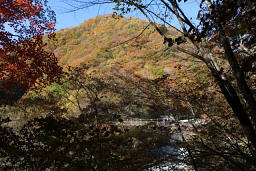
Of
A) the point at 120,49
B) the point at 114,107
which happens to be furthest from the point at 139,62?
the point at 114,107

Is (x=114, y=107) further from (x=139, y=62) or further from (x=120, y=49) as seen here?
(x=120, y=49)

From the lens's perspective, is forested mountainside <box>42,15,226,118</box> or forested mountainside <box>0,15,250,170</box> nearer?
forested mountainside <box>0,15,250,170</box>

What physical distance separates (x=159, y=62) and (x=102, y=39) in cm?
1693

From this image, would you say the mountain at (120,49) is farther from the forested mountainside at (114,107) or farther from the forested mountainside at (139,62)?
the forested mountainside at (114,107)

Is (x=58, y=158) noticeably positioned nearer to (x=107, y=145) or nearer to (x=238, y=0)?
(x=107, y=145)

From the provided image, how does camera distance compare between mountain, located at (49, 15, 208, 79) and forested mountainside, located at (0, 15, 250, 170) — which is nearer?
forested mountainside, located at (0, 15, 250, 170)

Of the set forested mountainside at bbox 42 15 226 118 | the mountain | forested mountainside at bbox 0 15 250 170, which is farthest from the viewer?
the mountain

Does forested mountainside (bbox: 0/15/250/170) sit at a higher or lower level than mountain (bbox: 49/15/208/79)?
lower

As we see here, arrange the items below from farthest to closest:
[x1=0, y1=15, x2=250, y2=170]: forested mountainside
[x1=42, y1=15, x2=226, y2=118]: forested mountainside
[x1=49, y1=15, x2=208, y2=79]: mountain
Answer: [x1=49, y1=15, x2=208, y2=79]: mountain < [x1=42, y1=15, x2=226, y2=118]: forested mountainside < [x1=0, y1=15, x2=250, y2=170]: forested mountainside

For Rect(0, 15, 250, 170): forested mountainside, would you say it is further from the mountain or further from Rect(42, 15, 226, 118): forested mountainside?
the mountain

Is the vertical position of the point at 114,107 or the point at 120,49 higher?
the point at 120,49

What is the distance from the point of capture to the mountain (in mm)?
20000

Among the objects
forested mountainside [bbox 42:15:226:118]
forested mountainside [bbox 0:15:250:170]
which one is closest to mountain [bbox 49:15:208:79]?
forested mountainside [bbox 42:15:226:118]

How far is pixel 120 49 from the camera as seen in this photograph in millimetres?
27547
